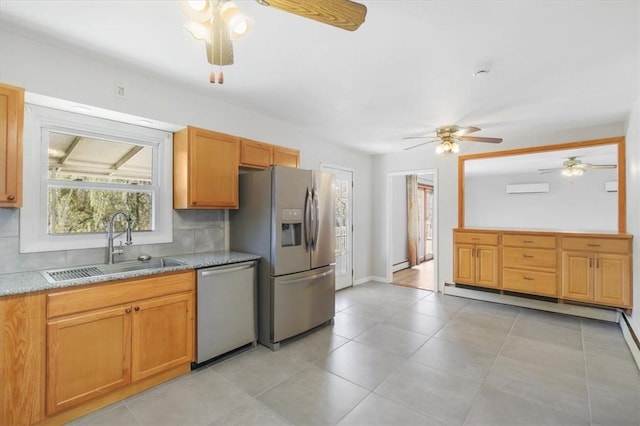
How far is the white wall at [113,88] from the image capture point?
6.52ft

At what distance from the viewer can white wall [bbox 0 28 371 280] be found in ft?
6.52

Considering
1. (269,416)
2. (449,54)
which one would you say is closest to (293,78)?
(449,54)

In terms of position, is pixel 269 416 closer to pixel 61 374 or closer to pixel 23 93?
pixel 61 374

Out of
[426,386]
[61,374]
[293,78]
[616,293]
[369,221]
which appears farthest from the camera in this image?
[369,221]

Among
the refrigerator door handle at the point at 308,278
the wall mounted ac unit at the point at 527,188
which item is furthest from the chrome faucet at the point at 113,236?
the wall mounted ac unit at the point at 527,188

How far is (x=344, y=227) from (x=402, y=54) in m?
3.35

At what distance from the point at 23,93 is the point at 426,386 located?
11.5 feet

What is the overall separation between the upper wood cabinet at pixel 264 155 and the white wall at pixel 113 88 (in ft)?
0.57

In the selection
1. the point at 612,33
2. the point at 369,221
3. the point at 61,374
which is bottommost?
the point at 61,374

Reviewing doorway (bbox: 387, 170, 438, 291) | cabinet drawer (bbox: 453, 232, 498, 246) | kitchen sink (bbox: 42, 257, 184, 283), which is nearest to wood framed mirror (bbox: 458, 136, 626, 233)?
cabinet drawer (bbox: 453, 232, 498, 246)

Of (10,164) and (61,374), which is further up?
(10,164)

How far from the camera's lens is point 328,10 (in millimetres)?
1259

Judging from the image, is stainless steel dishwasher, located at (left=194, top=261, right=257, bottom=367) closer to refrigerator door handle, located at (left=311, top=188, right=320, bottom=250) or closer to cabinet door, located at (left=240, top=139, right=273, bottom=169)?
refrigerator door handle, located at (left=311, top=188, right=320, bottom=250)

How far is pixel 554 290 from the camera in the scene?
12.4ft
